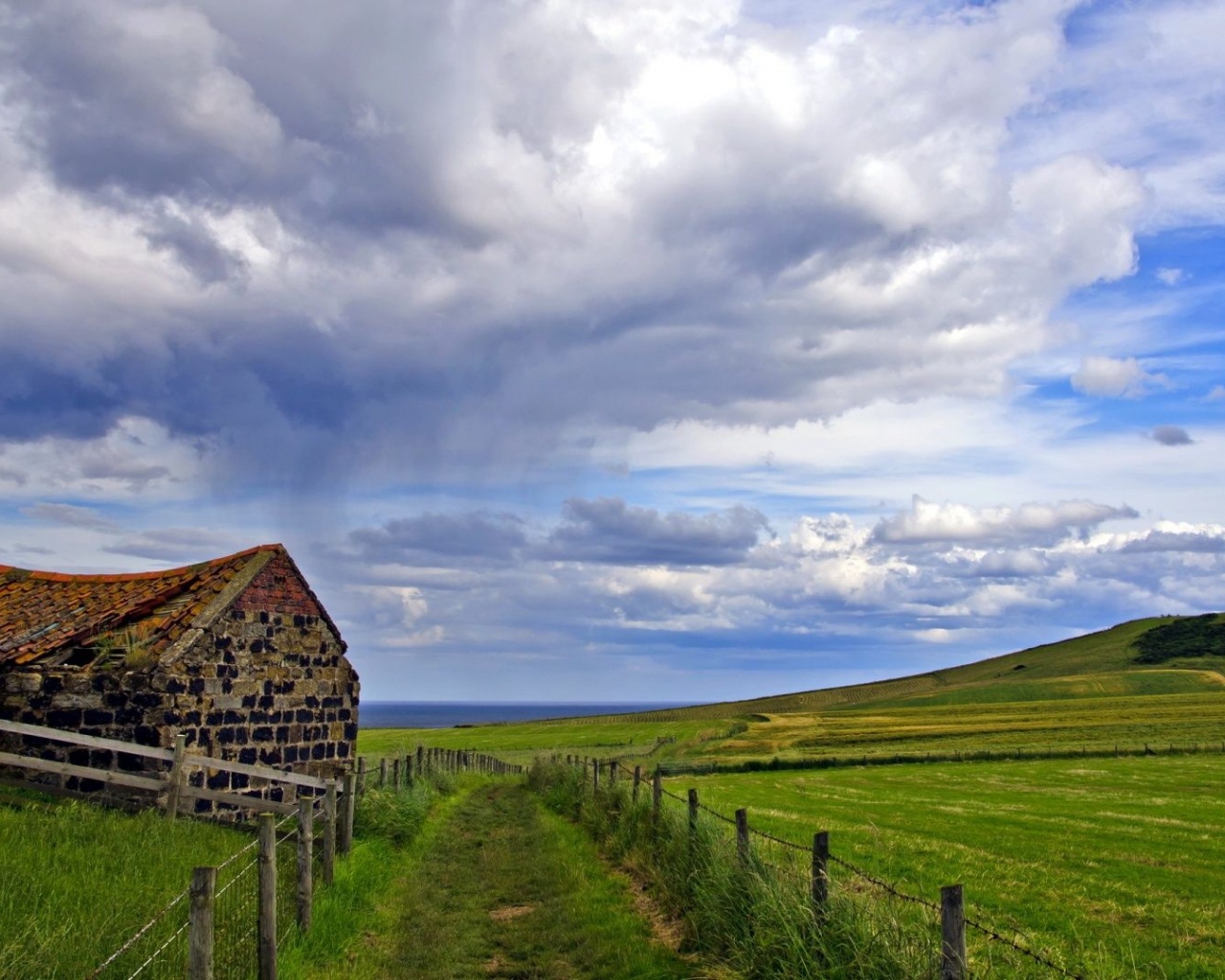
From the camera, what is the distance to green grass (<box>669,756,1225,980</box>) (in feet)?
46.0

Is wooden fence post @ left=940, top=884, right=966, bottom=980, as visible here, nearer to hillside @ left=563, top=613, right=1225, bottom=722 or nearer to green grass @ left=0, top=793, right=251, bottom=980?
green grass @ left=0, top=793, right=251, bottom=980

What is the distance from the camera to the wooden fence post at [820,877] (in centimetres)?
892

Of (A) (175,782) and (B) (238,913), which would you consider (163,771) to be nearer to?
(A) (175,782)

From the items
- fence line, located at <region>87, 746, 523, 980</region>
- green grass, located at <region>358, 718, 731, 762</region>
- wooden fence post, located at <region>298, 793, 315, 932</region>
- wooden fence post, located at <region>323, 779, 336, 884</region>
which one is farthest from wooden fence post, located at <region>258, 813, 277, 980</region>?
green grass, located at <region>358, 718, 731, 762</region>

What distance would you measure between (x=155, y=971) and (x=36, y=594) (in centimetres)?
1742

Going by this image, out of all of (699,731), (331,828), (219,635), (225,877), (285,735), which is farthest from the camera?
(699,731)

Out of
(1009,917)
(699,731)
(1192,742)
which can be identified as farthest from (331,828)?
(699,731)

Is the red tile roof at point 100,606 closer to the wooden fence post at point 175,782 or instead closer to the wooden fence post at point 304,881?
the wooden fence post at point 175,782

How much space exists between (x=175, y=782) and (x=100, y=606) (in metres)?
6.58

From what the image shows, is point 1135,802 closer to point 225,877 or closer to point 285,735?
point 285,735

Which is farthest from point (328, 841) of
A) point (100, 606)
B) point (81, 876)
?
point (100, 606)

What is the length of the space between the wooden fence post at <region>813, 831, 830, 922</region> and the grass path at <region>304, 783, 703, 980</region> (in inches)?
72.0

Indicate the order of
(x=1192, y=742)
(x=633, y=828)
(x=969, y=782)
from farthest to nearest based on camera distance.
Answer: (x=1192, y=742) < (x=969, y=782) < (x=633, y=828)

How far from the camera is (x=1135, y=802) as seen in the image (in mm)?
33438
